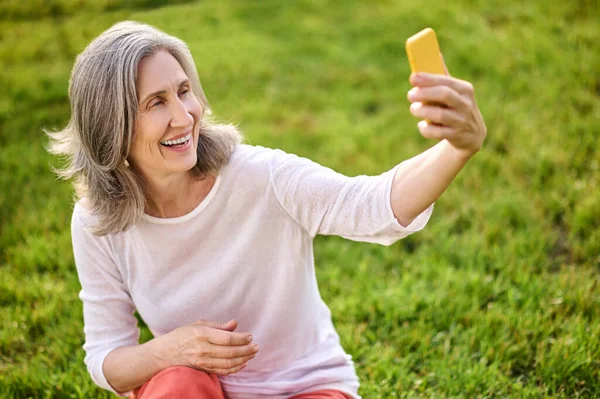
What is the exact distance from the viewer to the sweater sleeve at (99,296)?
2.09 m

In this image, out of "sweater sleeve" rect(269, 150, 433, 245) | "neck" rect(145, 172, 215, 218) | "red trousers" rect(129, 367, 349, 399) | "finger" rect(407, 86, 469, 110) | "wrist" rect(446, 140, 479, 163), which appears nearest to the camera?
"finger" rect(407, 86, 469, 110)

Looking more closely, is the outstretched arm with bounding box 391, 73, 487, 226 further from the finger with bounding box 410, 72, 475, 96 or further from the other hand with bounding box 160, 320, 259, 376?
the other hand with bounding box 160, 320, 259, 376

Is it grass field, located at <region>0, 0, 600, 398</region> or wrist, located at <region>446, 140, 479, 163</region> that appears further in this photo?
grass field, located at <region>0, 0, 600, 398</region>

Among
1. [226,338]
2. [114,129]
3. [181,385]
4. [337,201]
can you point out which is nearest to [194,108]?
[114,129]

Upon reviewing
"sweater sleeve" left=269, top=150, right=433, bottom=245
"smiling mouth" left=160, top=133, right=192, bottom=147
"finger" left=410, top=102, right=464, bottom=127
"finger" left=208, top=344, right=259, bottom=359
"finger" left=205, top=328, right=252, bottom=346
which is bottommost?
"finger" left=208, top=344, right=259, bottom=359

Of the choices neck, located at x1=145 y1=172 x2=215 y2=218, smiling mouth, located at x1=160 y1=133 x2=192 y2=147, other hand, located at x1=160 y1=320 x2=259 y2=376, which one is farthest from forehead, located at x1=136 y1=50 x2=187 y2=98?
other hand, located at x1=160 y1=320 x2=259 y2=376

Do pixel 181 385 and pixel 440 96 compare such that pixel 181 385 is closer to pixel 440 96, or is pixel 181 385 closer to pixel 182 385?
pixel 182 385

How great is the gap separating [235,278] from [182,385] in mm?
395

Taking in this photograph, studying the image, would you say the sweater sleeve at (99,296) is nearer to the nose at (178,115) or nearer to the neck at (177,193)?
the neck at (177,193)

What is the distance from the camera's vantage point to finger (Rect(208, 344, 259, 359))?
183cm

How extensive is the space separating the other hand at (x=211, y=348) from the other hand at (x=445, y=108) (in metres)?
0.87

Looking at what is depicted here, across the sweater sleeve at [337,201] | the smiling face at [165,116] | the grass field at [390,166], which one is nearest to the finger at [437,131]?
the sweater sleeve at [337,201]

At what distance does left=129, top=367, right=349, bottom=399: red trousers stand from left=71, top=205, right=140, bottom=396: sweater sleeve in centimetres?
24

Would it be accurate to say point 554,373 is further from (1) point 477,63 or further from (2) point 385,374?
(1) point 477,63
